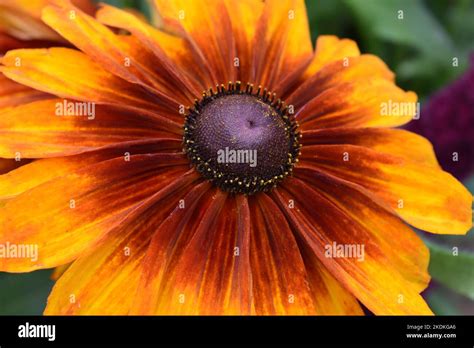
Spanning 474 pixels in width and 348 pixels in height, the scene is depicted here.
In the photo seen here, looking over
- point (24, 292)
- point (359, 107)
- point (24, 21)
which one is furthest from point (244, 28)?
point (24, 292)

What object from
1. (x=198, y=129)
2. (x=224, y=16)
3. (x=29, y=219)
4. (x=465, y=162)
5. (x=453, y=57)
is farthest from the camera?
(x=453, y=57)

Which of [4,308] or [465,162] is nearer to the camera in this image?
[4,308]

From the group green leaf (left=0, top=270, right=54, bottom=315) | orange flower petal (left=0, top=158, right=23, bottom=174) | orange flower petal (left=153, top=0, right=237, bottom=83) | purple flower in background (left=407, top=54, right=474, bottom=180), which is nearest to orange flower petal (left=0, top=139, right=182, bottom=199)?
orange flower petal (left=0, top=158, right=23, bottom=174)

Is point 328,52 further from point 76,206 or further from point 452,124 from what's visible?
point 76,206

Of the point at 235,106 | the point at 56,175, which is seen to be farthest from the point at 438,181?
the point at 56,175

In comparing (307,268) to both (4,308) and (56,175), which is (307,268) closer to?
(56,175)
